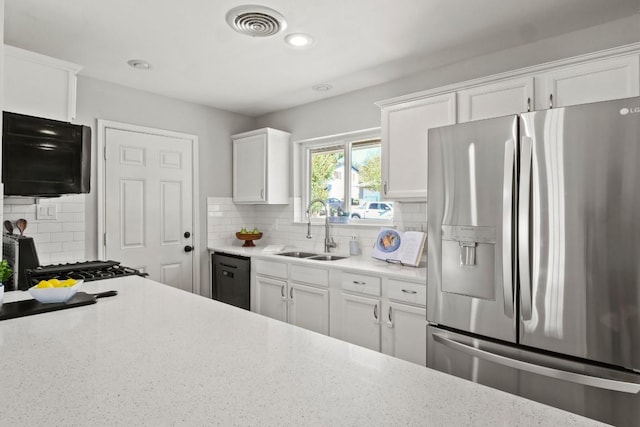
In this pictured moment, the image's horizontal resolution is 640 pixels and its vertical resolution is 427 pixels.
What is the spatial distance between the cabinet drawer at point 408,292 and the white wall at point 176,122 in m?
2.29

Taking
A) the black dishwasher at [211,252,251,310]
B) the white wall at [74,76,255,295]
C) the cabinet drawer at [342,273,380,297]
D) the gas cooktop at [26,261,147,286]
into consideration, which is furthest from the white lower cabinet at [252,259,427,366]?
the gas cooktop at [26,261,147,286]

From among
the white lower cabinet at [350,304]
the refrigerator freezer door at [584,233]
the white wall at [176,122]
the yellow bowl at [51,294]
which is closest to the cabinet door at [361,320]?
the white lower cabinet at [350,304]

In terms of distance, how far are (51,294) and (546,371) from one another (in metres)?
2.15

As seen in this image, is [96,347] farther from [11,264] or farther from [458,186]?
[458,186]

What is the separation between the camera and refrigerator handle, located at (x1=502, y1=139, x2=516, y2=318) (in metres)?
1.72

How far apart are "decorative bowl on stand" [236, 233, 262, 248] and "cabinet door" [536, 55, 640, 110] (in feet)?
9.45

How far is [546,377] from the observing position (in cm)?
164

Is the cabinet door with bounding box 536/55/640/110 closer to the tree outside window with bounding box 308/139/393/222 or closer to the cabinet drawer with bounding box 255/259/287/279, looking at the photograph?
the tree outside window with bounding box 308/139/393/222

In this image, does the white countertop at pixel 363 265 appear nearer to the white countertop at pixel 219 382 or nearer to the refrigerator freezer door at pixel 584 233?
the refrigerator freezer door at pixel 584 233

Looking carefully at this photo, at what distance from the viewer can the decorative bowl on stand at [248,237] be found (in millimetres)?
4059

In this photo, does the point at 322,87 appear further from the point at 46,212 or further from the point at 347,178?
the point at 46,212

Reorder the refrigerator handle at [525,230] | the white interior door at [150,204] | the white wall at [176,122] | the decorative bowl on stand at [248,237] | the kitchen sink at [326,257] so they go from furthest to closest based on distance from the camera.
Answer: the decorative bowl on stand at [248,237] < the kitchen sink at [326,257] < the white interior door at [150,204] < the white wall at [176,122] < the refrigerator handle at [525,230]

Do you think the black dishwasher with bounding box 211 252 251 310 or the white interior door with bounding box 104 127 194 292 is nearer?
the white interior door with bounding box 104 127 194 292

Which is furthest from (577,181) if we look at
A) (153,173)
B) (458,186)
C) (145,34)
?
(153,173)
